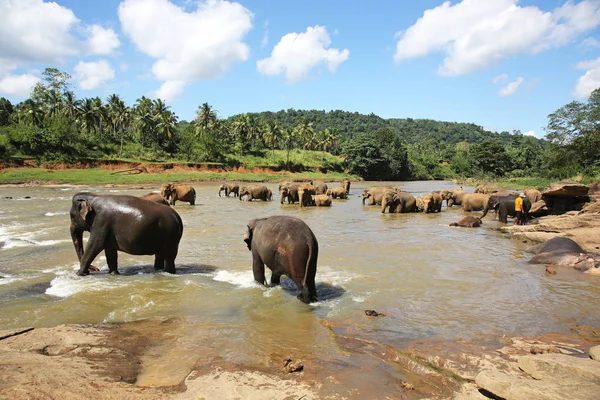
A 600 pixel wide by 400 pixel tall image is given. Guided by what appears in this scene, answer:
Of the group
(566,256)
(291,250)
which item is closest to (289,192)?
→ (566,256)

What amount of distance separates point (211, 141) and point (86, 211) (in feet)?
234

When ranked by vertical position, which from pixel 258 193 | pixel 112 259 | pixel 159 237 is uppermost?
pixel 159 237

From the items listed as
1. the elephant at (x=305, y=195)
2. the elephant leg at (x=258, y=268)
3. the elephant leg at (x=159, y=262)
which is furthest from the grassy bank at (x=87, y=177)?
the elephant leg at (x=258, y=268)

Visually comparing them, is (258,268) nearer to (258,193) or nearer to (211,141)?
(258,193)

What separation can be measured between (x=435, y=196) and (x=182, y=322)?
847 inches

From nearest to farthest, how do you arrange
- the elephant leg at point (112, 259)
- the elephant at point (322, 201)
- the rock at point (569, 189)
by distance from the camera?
the elephant leg at point (112, 259) < the rock at point (569, 189) < the elephant at point (322, 201)

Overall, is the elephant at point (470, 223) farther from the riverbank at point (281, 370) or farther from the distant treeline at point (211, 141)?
the distant treeline at point (211, 141)

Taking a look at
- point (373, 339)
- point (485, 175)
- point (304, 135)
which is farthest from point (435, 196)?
point (304, 135)

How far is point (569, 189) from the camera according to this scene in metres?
19.0

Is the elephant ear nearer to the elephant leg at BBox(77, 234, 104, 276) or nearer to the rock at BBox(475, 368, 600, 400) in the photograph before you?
the elephant leg at BBox(77, 234, 104, 276)

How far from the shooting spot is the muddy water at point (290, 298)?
5.60 metres

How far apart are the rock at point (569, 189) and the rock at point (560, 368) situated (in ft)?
56.4

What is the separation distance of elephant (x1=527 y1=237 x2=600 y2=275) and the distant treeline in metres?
33.0

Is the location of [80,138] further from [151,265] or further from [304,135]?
[151,265]
